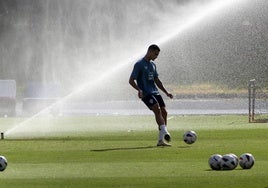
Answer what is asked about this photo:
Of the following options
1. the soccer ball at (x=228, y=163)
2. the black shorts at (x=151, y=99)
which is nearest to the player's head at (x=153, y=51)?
the black shorts at (x=151, y=99)

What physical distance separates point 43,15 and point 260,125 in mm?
58055

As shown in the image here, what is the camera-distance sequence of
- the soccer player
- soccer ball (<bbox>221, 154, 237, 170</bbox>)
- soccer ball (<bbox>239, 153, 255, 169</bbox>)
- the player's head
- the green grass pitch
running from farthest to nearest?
the soccer player
the player's head
soccer ball (<bbox>239, 153, 255, 169</bbox>)
soccer ball (<bbox>221, 154, 237, 170</bbox>)
the green grass pitch

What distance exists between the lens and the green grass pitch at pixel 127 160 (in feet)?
58.0

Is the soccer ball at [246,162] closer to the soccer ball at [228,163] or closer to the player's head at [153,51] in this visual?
the soccer ball at [228,163]

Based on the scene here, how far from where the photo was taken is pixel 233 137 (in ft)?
98.8

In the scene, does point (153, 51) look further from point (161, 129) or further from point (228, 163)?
point (228, 163)

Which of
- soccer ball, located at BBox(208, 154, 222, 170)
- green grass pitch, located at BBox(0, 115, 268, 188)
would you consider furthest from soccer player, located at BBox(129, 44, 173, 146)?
soccer ball, located at BBox(208, 154, 222, 170)

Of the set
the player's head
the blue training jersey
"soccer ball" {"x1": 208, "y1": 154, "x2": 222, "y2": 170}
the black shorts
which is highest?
the player's head

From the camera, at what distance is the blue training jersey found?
88.3 feet

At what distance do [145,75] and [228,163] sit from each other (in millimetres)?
8123

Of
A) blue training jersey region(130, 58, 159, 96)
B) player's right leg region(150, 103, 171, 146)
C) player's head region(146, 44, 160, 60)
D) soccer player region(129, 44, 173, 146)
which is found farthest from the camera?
blue training jersey region(130, 58, 159, 96)

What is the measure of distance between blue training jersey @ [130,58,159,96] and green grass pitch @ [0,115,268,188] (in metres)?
1.50

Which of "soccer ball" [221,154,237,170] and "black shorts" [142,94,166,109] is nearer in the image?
"soccer ball" [221,154,237,170]

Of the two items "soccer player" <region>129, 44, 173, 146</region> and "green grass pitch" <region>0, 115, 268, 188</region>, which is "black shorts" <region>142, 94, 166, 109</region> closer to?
"soccer player" <region>129, 44, 173, 146</region>
